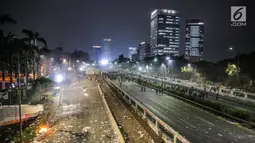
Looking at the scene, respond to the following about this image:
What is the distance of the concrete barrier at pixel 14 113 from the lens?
2022 centimetres

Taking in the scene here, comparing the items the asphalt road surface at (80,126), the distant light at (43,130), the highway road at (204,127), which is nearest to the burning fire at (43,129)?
the distant light at (43,130)

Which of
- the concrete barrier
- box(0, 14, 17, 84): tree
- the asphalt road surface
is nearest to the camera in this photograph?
the asphalt road surface

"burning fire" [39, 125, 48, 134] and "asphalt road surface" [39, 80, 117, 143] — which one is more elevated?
"asphalt road surface" [39, 80, 117, 143]

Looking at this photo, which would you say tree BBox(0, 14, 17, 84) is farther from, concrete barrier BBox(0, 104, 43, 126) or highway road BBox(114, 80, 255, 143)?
highway road BBox(114, 80, 255, 143)

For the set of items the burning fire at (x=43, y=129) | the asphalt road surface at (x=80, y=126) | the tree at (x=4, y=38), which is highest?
the tree at (x=4, y=38)

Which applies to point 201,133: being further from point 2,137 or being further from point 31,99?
point 31,99

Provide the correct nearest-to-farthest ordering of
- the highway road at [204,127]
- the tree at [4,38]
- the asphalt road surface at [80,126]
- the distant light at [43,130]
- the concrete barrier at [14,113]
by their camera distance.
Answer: the asphalt road surface at [80,126]
the highway road at [204,127]
the distant light at [43,130]
the concrete barrier at [14,113]
the tree at [4,38]

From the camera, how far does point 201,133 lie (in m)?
15.1

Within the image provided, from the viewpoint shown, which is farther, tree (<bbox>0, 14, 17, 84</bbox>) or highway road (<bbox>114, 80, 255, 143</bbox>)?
tree (<bbox>0, 14, 17, 84</bbox>)

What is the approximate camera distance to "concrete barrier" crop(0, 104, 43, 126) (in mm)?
20219

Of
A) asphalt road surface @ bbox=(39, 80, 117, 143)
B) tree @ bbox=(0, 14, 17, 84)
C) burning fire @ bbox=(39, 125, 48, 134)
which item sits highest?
tree @ bbox=(0, 14, 17, 84)

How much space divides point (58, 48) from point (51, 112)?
122704 millimetres

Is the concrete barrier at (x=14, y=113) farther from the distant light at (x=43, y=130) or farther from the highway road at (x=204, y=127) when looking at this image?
the highway road at (x=204, y=127)

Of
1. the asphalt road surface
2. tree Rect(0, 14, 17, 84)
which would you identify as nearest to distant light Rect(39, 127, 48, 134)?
the asphalt road surface
